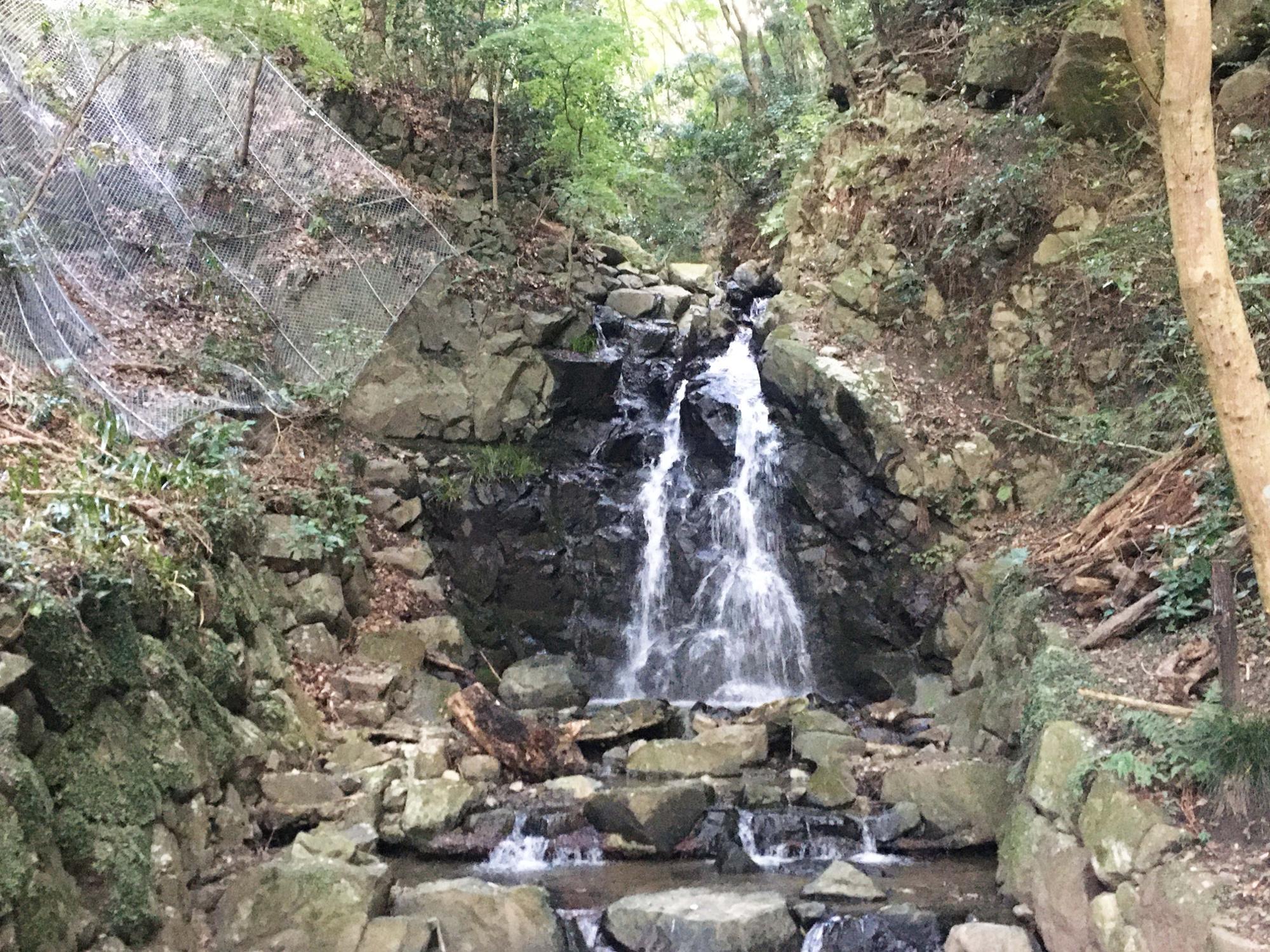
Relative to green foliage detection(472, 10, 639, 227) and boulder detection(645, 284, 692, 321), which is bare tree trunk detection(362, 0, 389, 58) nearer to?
green foliage detection(472, 10, 639, 227)

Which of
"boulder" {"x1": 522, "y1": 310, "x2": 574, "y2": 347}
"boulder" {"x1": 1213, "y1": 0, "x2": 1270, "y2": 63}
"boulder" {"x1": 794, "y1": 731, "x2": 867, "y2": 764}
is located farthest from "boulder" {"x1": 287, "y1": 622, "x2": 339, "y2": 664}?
"boulder" {"x1": 1213, "y1": 0, "x2": 1270, "y2": 63}

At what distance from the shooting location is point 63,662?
4.22 m

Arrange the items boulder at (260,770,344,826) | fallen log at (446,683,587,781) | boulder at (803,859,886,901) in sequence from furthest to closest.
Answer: fallen log at (446,683,587,781) < boulder at (260,770,344,826) < boulder at (803,859,886,901)

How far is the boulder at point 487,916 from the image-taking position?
4922mm

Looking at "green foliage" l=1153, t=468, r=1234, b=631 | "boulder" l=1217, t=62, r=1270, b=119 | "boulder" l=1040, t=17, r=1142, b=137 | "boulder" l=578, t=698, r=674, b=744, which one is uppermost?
"boulder" l=1040, t=17, r=1142, b=137

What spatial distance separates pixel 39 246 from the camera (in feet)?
24.8

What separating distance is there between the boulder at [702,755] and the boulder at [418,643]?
234 centimetres

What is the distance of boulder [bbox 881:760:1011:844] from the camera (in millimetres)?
6098

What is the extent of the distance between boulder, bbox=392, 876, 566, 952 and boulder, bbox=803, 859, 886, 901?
63.9 inches

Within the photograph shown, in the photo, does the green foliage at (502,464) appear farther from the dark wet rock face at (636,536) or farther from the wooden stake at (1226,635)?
the wooden stake at (1226,635)

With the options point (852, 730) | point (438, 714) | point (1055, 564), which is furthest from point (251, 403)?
point (1055, 564)

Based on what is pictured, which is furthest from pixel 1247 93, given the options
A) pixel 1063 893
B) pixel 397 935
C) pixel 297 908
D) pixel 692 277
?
pixel 297 908

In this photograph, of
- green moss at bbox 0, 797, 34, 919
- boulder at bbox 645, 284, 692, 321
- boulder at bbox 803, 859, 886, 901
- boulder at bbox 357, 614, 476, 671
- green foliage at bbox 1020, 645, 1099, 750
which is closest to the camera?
green moss at bbox 0, 797, 34, 919

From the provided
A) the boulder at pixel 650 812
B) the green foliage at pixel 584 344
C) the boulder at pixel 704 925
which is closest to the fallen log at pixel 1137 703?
the boulder at pixel 704 925
